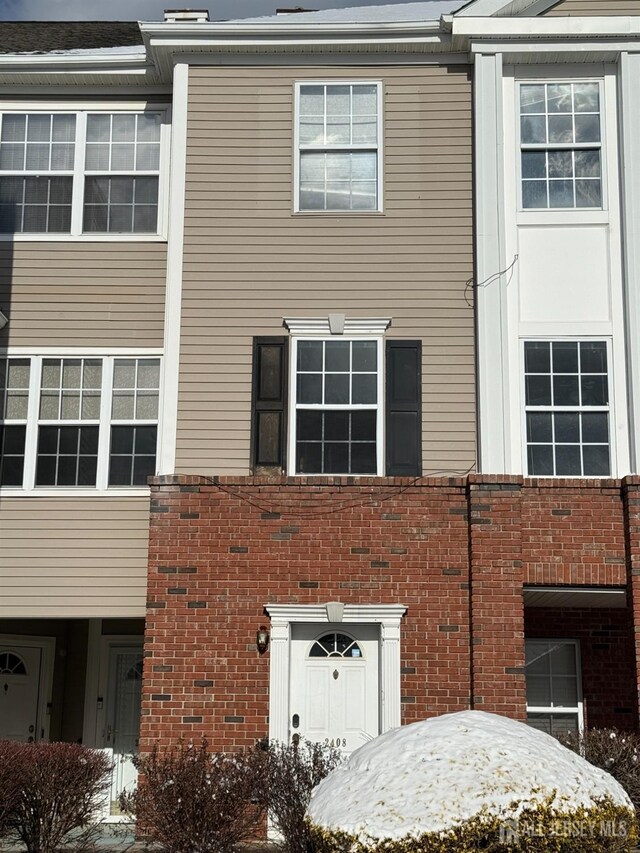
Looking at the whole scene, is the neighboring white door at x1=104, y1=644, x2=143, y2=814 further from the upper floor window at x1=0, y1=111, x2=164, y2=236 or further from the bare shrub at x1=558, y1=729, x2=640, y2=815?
the bare shrub at x1=558, y1=729, x2=640, y2=815

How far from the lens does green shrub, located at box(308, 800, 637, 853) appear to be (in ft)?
21.2

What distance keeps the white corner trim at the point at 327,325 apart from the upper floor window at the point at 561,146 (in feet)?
7.44

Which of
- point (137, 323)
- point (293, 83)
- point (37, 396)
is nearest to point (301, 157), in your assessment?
point (293, 83)

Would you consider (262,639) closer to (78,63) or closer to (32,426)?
(32,426)

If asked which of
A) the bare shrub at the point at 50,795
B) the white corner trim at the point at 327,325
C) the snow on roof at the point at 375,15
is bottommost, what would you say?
the bare shrub at the point at 50,795

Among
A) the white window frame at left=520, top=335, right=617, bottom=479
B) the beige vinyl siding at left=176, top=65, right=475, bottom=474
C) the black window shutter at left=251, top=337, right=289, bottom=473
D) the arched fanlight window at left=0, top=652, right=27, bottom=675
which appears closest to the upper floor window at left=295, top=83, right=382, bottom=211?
the beige vinyl siding at left=176, top=65, right=475, bottom=474

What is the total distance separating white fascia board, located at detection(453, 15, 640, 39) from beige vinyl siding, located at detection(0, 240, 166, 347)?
4386mm

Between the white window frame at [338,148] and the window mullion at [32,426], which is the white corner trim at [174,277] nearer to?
the white window frame at [338,148]

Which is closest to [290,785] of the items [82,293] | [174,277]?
[174,277]

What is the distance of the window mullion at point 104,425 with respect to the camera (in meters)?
13.0

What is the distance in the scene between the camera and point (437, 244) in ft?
43.0

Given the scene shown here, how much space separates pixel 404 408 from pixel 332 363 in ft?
3.19

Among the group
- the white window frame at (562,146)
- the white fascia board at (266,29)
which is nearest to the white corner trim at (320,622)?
the white window frame at (562,146)

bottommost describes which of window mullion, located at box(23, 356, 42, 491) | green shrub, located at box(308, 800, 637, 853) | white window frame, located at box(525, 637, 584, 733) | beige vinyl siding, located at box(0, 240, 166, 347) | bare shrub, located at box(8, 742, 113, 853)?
bare shrub, located at box(8, 742, 113, 853)
